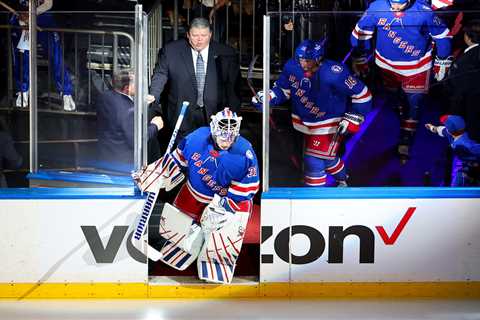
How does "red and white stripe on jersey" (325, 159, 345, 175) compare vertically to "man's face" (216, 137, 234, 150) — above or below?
below

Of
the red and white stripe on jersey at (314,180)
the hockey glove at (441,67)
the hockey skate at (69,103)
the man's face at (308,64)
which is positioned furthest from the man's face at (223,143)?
the hockey glove at (441,67)

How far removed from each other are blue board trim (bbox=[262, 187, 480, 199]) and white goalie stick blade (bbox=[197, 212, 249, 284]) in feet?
0.91

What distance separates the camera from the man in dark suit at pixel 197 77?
25.5 feet

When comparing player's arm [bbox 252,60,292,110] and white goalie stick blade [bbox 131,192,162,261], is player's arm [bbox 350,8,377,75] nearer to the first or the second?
player's arm [bbox 252,60,292,110]

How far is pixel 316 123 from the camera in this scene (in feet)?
23.8

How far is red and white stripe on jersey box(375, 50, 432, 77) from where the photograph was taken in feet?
23.5

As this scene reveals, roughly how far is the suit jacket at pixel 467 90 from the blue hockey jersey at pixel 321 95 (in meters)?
0.53

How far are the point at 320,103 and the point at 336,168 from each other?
1.42 feet

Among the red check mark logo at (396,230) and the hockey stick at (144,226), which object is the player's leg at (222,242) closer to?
the hockey stick at (144,226)

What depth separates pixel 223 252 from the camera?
7.21m

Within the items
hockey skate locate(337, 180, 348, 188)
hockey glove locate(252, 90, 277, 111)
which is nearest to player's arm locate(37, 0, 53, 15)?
hockey glove locate(252, 90, 277, 111)

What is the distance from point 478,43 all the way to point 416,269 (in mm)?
1483

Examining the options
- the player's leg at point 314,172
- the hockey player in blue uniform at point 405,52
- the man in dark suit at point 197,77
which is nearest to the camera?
the hockey player in blue uniform at point 405,52

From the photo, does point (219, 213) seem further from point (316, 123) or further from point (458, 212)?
point (458, 212)
